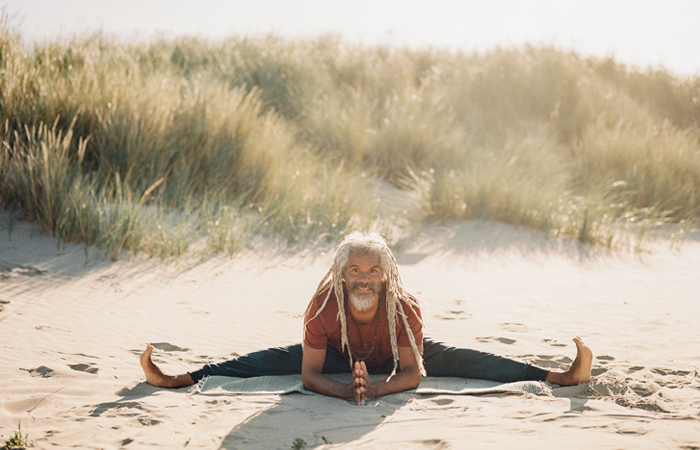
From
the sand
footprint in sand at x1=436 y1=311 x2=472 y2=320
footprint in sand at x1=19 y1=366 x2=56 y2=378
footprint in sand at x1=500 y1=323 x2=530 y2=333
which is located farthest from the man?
footprint in sand at x1=436 y1=311 x2=472 y2=320

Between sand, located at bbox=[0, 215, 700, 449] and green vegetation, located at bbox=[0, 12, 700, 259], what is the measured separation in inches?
21.7

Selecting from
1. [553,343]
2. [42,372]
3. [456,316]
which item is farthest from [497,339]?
[42,372]

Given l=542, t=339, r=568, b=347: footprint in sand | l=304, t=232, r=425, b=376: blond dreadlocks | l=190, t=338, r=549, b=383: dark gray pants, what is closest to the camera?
l=304, t=232, r=425, b=376: blond dreadlocks

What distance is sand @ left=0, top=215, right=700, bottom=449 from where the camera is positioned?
312cm

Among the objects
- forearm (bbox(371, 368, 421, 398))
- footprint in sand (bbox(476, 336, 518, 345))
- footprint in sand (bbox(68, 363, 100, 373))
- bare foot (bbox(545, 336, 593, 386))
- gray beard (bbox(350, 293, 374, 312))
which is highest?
gray beard (bbox(350, 293, 374, 312))

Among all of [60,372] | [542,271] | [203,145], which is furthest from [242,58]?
[60,372]

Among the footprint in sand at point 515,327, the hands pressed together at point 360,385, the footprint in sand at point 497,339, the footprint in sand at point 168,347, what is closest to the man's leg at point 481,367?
the hands pressed together at point 360,385

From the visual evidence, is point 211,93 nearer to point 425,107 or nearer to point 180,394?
point 425,107

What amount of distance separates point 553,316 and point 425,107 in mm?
8277

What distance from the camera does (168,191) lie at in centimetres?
863

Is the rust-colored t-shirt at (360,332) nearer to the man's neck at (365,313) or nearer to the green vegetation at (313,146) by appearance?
the man's neck at (365,313)

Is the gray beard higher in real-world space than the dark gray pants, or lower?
higher

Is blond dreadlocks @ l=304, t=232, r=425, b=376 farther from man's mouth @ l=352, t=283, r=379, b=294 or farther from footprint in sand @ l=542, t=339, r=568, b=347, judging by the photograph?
footprint in sand @ l=542, t=339, r=568, b=347

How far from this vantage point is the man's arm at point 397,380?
3463 millimetres
